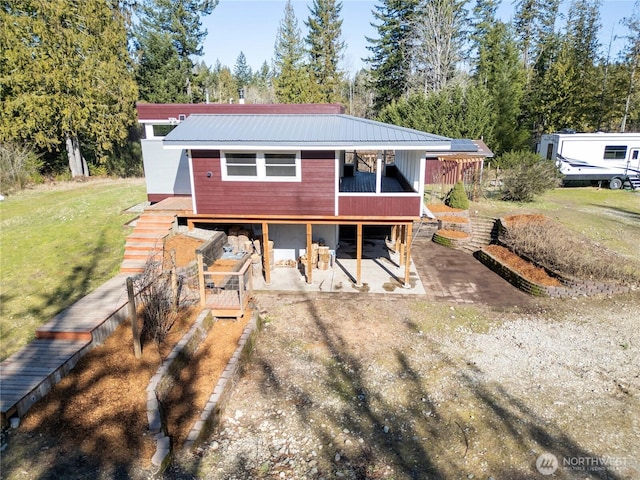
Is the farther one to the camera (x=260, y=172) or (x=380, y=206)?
(x=260, y=172)

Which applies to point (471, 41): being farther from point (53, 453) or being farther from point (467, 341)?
point (53, 453)

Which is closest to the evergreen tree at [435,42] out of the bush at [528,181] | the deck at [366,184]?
the bush at [528,181]

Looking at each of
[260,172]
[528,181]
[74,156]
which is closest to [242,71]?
[74,156]

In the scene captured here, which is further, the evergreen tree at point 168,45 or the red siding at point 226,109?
the evergreen tree at point 168,45

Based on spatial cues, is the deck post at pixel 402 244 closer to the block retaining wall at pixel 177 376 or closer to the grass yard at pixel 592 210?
the grass yard at pixel 592 210

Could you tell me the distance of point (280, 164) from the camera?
40.3 feet

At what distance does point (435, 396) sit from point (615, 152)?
2652 centimetres

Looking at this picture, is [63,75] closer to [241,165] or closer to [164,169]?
[164,169]

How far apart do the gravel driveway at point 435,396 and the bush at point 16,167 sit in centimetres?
2054

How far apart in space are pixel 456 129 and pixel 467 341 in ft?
85.1

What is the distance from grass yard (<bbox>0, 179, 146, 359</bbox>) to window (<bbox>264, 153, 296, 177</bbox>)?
562cm

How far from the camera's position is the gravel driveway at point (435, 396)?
605cm

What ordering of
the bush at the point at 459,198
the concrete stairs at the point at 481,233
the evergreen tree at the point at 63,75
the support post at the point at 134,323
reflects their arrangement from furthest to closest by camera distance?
the evergreen tree at the point at 63,75, the bush at the point at 459,198, the concrete stairs at the point at 481,233, the support post at the point at 134,323

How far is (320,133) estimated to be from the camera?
12141mm
